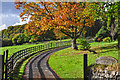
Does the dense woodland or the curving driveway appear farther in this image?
the curving driveway

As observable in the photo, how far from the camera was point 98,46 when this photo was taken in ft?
11.8

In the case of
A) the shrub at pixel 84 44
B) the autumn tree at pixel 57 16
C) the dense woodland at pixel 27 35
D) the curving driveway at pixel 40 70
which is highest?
the autumn tree at pixel 57 16

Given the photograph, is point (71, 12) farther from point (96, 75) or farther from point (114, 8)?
point (96, 75)

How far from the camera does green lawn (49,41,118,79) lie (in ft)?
10.3

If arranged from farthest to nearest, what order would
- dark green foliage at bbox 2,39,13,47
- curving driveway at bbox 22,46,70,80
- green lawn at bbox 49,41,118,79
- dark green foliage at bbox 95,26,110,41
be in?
dark green foliage at bbox 95,26,110,41, green lawn at bbox 49,41,118,79, curving driveway at bbox 22,46,70,80, dark green foliage at bbox 2,39,13,47

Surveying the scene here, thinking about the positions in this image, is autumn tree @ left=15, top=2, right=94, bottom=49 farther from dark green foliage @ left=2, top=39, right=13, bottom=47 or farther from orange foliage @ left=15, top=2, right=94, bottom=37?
dark green foliage @ left=2, top=39, right=13, bottom=47

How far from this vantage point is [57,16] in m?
3.62

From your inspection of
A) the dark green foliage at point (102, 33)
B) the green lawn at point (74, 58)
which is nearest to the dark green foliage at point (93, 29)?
the dark green foliage at point (102, 33)

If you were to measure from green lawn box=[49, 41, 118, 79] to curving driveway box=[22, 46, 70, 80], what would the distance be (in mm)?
166

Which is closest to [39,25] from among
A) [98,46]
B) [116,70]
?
[98,46]

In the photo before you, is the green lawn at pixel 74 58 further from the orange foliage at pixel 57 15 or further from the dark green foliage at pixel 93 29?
the orange foliage at pixel 57 15

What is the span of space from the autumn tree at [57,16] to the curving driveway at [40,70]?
2.67ft

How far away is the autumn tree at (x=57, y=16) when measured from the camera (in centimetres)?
330

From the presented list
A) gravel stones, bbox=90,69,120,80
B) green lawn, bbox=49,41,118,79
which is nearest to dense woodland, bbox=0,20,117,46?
green lawn, bbox=49,41,118,79
